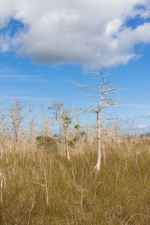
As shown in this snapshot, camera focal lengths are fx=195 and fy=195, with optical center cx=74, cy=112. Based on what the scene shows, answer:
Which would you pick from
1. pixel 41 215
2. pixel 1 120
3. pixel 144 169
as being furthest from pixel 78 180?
pixel 1 120

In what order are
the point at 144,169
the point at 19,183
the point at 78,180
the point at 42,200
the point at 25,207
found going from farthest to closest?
the point at 144,169
the point at 78,180
the point at 19,183
the point at 42,200
the point at 25,207

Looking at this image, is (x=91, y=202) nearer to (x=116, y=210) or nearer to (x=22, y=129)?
(x=116, y=210)

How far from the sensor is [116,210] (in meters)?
4.88

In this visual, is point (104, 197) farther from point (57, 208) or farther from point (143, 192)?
point (57, 208)

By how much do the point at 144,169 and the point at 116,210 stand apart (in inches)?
145

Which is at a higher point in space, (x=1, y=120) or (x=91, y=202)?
(x=1, y=120)

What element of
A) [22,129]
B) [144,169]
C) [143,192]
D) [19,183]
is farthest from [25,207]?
[22,129]

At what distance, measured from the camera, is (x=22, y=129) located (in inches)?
727

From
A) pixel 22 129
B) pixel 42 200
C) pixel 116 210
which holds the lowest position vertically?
pixel 116 210

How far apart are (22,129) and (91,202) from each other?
14.5m

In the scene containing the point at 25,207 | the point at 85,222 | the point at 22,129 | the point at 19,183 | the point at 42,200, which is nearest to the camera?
the point at 85,222

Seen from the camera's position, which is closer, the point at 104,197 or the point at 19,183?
the point at 104,197

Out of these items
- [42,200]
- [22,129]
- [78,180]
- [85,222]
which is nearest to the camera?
[85,222]

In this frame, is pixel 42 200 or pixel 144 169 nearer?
pixel 42 200
